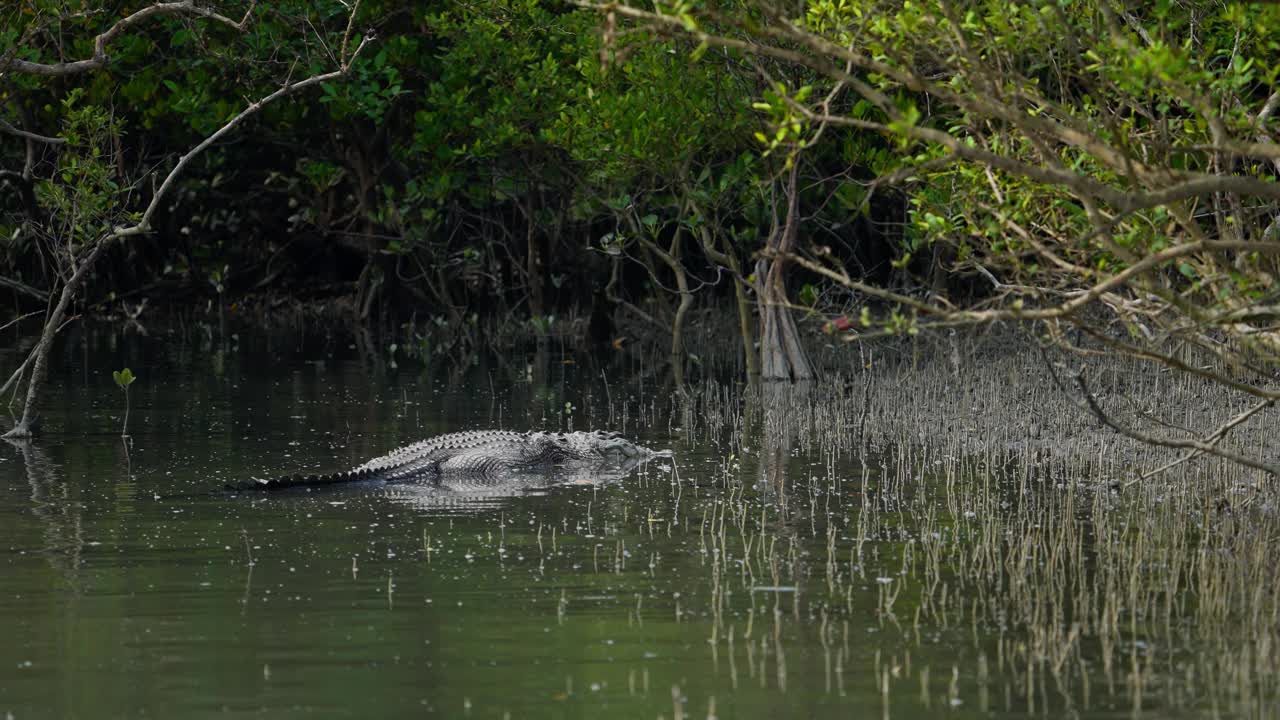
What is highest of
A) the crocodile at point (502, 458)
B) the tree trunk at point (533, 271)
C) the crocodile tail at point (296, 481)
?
the tree trunk at point (533, 271)

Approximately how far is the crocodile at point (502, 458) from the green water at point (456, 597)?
45cm

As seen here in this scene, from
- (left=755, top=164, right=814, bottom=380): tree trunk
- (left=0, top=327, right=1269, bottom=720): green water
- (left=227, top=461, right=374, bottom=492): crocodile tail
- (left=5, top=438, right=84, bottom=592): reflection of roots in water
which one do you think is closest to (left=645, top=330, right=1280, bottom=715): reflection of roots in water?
(left=0, top=327, right=1269, bottom=720): green water

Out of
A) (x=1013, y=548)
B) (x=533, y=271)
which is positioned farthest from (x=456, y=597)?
(x=533, y=271)

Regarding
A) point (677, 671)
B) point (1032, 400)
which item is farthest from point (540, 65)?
point (677, 671)

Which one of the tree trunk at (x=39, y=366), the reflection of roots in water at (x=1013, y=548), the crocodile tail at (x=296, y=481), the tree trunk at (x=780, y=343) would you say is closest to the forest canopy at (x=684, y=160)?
the tree trunk at (x=780, y=343)

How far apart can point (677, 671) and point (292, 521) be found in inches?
186

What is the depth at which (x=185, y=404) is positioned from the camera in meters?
19.5

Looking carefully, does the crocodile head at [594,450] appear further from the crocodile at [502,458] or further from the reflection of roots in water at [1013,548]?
the reflection of roots in water at [1013,548]

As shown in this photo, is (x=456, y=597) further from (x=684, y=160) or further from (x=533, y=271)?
(x=533, y=271)

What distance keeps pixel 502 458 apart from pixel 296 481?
7.10 feet

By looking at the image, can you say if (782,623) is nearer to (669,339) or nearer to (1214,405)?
(1214,405)

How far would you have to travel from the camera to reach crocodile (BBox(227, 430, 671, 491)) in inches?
546

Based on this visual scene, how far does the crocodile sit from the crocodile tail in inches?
0.4

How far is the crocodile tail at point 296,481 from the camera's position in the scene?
12.8 meters
